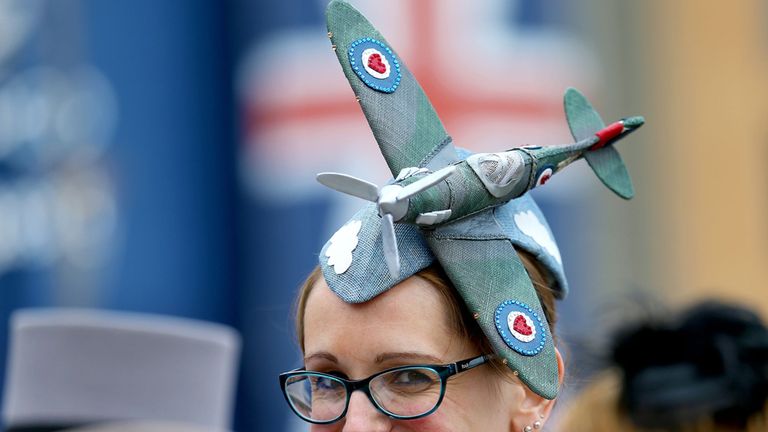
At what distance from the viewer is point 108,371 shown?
131 inches

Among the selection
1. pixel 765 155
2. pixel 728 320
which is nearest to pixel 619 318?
pixel 728 320

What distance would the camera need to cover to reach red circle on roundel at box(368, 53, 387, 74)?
2.27m

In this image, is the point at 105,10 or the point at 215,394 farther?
the point at 105,10

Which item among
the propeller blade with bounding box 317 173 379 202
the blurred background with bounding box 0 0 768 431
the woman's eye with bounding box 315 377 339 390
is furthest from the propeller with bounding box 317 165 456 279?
the blurred background with bounding box 0 0 768 431

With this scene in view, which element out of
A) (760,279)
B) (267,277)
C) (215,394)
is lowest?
(760,279)

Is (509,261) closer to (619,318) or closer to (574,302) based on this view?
(619,318)

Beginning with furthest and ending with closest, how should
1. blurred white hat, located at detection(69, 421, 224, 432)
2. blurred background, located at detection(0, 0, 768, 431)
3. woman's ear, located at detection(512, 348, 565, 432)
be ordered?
blurred background, located at detection(0, 0, 768, 431), blurred white hat, located at detection(69, 421, 224, 432), woman's ear, located at detection(512, 348, 565, 432)

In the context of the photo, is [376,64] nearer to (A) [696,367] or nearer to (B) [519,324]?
(B) [519,324]

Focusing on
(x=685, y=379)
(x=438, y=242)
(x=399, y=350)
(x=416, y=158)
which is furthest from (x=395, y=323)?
(x=685, y=379)

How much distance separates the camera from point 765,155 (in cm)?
790

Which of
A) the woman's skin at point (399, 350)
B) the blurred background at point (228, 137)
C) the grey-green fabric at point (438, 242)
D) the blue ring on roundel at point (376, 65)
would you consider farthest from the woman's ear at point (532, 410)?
the blurred background at point (228, 137)

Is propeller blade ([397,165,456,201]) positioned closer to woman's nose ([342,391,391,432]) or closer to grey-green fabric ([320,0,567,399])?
A: grey-green fabric ([320,0,567,399])

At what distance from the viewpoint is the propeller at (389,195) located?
2.07 meters

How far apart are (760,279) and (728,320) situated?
482cm
